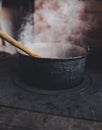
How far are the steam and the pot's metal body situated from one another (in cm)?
54

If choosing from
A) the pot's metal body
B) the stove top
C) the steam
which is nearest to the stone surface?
the stove top

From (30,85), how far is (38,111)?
29cm

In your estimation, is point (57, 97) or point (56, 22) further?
point (56, 22)

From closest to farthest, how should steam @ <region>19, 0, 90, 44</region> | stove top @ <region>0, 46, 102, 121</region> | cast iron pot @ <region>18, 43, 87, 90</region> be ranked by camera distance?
1. stove top @ <region>0, 46, 102, 121</region>
2. cast iron pot @ <region>18, 43, 87, 90</region>
3. steam @ <region>19, 0, 90, 44</region>

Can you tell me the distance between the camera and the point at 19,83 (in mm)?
1448

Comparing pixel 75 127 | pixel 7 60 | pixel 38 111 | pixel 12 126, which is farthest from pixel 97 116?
pixel 7 60

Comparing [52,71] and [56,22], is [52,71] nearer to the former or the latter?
[52,71]

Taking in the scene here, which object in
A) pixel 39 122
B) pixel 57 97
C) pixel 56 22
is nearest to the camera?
pixel 39 122

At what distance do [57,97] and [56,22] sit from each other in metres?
0.82

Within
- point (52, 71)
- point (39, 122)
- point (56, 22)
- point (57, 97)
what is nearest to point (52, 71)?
point (52, 71)

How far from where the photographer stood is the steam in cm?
188

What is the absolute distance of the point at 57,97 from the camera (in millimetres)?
1292

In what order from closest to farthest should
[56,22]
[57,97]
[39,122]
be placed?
[39,122] → [57,97] → [56,22]

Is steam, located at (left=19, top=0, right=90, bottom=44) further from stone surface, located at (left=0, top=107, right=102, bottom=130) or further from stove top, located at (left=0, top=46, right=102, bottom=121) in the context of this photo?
stone surface, located at (left=0, top=107, right=102, bottom=130)
